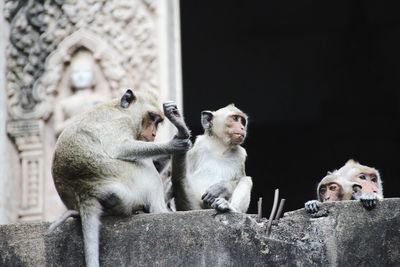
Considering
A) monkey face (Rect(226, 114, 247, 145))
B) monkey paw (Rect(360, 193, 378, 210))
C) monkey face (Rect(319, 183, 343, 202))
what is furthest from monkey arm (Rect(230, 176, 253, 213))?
monkey paw (Rect(360, 193, 378, 210))

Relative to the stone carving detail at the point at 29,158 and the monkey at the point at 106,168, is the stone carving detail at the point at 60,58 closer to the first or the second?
the stone carving detail at the point at 29,158

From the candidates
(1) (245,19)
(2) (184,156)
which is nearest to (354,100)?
(1) (245,19)

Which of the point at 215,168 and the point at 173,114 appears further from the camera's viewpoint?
the point at 215,168

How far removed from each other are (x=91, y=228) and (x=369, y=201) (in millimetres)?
1686

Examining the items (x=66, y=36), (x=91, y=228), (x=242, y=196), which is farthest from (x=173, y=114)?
(x=66, y=36)

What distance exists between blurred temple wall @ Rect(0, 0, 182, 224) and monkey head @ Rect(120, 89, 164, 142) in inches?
119

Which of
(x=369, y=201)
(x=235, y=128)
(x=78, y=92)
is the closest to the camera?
(x=369, y=201)

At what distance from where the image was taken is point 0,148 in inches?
561

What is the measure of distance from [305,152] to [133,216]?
29.7ft

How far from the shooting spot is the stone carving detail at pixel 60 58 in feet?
46.7

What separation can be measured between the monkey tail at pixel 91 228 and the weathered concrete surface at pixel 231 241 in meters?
0.08

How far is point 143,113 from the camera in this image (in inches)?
430

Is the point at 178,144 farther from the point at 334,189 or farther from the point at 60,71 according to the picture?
the point at 60,71

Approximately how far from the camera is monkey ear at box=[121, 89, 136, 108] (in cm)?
1098
